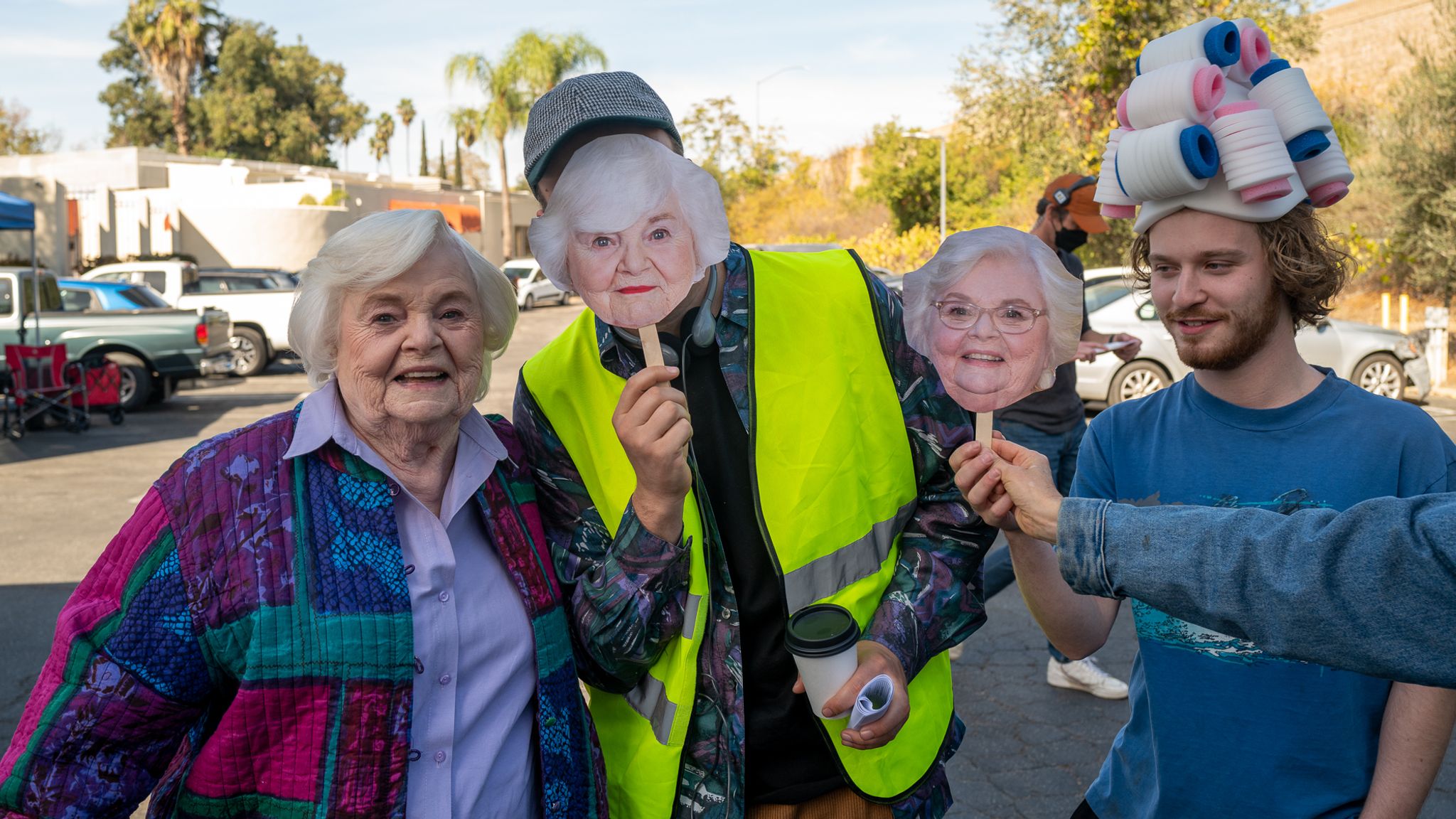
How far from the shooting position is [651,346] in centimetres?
194

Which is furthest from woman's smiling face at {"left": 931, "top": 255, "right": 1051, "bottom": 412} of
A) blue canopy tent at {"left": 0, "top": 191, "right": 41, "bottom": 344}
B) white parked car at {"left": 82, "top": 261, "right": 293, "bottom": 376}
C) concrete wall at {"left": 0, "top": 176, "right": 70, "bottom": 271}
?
concrete wall at {"left": 0, "top": 176, "right": 70, "bottom": 271}

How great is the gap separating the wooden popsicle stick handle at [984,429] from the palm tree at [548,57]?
155 feet

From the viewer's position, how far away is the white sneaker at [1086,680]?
198 inches

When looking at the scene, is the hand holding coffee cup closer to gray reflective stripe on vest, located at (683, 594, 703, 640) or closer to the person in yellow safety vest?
the person in yellow safety vest

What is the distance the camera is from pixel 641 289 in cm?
201

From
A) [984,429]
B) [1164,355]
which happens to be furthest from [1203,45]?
[1164,355]

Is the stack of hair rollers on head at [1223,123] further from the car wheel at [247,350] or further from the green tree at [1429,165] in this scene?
the car wheel at [247,350]

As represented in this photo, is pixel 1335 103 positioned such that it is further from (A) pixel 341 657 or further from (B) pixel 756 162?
(A) pixel 341 657

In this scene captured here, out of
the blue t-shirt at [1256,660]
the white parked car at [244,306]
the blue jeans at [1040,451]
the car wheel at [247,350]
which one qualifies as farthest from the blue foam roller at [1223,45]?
the car wheel at [247,350]

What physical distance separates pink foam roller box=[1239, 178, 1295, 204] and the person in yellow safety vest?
0.62 meters

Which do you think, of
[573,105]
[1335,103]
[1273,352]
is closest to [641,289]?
[573,105]

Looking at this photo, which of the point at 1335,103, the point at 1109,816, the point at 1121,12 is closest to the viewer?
the point at 1109,816

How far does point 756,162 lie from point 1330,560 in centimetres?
3495

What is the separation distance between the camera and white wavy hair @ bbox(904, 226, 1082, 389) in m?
2.05
